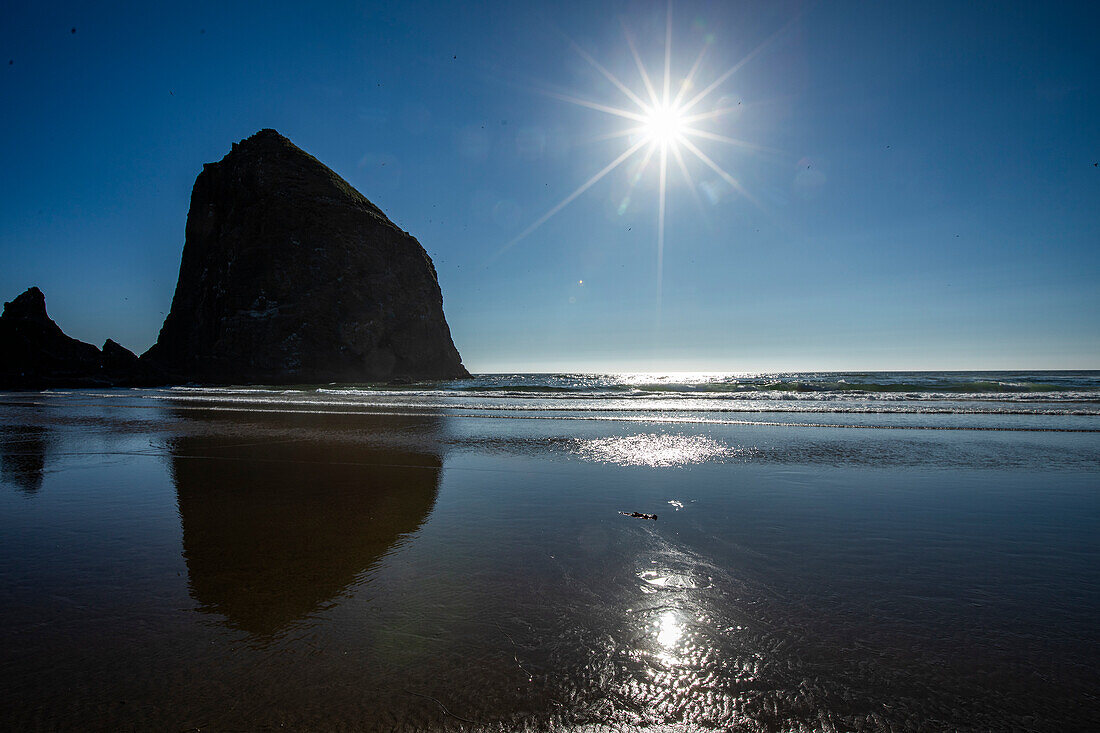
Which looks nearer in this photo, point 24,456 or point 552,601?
point 552,601

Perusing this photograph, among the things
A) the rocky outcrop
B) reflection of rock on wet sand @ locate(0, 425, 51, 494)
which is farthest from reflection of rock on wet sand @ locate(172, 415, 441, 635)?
the rocky outcrop

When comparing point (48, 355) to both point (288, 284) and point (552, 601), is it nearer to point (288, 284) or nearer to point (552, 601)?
point (288, 284)

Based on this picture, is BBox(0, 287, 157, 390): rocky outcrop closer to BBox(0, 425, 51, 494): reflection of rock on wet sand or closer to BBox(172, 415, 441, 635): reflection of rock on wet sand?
BBox(0, 425, 51, 494): reflection of rock on wet sand

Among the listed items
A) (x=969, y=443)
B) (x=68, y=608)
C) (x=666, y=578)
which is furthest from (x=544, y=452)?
(x=969, y=443)

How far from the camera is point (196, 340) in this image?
7519cm

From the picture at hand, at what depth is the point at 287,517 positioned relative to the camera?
16.9ft

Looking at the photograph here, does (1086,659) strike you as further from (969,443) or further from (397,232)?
(397,232)

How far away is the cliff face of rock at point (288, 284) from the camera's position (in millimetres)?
69125

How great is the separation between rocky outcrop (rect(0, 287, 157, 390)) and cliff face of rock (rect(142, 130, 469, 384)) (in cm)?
642

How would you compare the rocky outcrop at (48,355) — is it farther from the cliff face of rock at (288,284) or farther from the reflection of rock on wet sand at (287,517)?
the reflection of rock on wet sand at (287,517)

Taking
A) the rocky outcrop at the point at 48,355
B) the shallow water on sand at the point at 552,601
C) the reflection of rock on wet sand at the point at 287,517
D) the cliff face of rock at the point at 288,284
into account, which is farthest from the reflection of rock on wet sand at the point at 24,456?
the rocky outcrop at the point at 48,355

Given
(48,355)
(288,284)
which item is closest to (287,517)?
(288,284)

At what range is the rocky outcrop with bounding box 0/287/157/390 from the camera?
63.7 meters

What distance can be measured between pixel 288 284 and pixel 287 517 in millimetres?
74567
